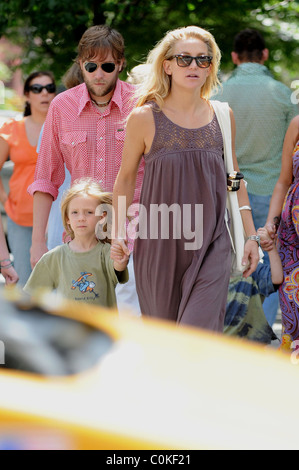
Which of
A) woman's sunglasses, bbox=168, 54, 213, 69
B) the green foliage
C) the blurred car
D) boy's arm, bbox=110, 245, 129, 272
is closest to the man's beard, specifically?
woman's sunglasses, bbox=168, 54, 213, 69

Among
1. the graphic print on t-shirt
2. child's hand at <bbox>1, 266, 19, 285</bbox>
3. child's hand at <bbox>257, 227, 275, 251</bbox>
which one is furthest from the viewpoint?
child's hand at <bbox>1, 266, 19, 285</bbox>

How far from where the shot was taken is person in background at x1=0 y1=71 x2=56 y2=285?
729 centimetres

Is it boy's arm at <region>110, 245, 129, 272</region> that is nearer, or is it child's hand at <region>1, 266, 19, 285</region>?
boy's arm at <region>110, 245, 129, 272</region>

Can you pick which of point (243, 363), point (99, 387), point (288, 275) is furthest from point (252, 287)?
point (99, 387)

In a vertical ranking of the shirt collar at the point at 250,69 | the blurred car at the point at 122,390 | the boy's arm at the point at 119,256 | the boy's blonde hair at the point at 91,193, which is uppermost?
the shirt collar at the point at 250,69

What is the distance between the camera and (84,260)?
541 cm

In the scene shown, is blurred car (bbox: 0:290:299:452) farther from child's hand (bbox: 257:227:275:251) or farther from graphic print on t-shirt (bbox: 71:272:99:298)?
child's hand (bbox: 257:227:275:251)

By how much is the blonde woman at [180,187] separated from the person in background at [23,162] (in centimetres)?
247

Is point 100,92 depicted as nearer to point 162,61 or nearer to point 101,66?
point 101,66

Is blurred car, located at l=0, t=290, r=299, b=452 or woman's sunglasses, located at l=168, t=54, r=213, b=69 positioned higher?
woman's sunglasses, located at l=168, t=54, r=213, b=69

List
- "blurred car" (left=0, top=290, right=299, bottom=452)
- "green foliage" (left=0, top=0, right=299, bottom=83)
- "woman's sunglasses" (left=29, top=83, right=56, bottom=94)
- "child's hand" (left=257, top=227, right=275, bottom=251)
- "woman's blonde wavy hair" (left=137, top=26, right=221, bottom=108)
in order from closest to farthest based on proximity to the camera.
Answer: "blurred car" (left=0, top=290, right=299, bottom=452), "woman's blonde wavy hair" (left=137, top=26, right=221, bottom=108), "child's hand" (left=257, top=227, right=275, bottom=251), "woman's sunglasses" (left=29, top=83, right=56, bottom=94), "green foliage" (left=0, top=0, right=299, bottom=83)

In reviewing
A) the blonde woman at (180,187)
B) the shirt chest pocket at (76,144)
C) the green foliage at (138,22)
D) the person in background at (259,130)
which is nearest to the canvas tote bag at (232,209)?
the blonde woman at (180,187)

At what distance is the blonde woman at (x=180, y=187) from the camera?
4.79 metres

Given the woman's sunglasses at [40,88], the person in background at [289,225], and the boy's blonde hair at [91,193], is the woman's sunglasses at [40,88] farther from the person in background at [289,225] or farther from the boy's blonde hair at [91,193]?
the person in background at [289,225]
